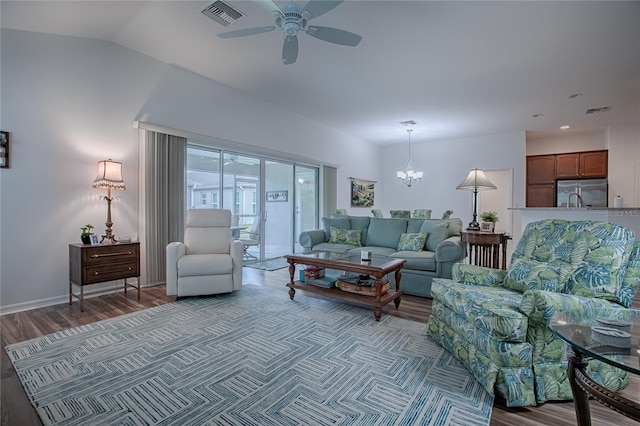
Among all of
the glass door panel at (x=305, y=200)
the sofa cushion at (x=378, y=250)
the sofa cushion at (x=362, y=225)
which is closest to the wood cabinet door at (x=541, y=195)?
the sofa cushion at (x=362, y=225)

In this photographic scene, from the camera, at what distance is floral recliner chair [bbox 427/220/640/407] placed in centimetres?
167

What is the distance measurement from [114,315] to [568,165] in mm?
9246

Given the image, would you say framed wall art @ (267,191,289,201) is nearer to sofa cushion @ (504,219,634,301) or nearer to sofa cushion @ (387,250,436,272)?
sofa cushion @ (387,250,436,272)

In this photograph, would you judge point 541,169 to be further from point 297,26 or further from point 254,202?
point 297,26

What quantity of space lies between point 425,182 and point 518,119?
271 centimetres

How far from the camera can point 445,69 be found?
4.07 meters

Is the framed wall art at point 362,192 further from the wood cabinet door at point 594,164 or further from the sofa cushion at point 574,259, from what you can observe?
the sofa cushion at point 574,259

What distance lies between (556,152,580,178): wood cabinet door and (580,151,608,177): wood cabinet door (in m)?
0.09

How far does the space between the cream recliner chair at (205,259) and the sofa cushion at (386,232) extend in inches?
88.5

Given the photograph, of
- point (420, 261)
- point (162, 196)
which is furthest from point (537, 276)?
point (162, 196)

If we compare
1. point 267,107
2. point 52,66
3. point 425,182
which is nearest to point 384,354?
point 52,66

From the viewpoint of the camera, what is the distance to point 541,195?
7.32 m

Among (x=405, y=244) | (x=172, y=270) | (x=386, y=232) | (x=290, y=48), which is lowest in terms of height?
(x=172, y=270)

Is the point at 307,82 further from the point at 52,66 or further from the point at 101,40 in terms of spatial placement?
the point at 52,66
